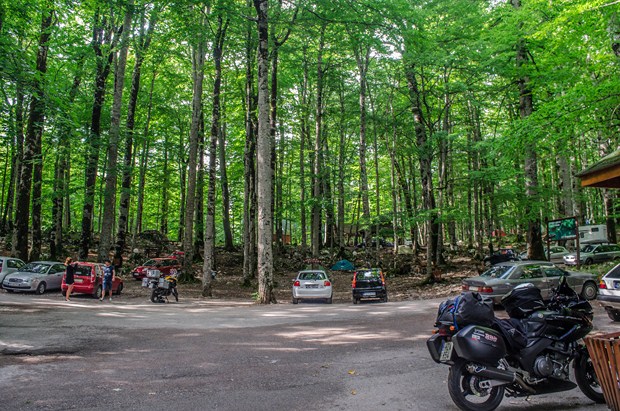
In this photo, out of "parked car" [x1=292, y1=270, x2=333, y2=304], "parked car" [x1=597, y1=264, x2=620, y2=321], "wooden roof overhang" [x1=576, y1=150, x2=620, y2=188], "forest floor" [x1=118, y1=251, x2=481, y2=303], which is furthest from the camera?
"forest floor" [x1=118, y1=251, x2=481, y2=303]

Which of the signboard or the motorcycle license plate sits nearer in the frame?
the motorcycle license plate

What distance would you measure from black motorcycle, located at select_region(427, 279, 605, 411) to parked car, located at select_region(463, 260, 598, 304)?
799cm

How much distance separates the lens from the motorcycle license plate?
16.1ft

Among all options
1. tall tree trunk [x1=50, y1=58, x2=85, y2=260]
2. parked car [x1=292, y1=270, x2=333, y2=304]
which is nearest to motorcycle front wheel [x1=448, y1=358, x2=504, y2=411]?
parked car [x1=292, y1=270, x2=333, y2=304]

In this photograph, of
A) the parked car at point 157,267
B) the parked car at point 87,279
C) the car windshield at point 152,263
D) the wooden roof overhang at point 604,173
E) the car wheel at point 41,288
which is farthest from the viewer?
the car windshield at point 152,263

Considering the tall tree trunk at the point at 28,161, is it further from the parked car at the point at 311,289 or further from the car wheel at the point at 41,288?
the parked car at the point at 311,289

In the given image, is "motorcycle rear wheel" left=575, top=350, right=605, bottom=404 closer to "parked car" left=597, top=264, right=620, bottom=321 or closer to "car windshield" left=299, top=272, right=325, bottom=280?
"parked car" left=597, top=264, right=620, bottom=321

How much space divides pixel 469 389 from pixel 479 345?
581 millimetres

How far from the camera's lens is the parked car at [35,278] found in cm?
1820

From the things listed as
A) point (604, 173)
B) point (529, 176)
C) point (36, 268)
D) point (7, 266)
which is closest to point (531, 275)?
point (604, 173)

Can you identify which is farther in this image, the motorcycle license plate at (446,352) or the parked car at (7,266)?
the parked car at (7,266)

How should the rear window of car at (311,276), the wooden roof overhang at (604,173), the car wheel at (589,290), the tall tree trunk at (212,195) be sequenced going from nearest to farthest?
the wooden roof overhang at (604,173)
the car wheel at (589,290)
the rear window of car at (311,276)
the tall tree trunk at (212,195)

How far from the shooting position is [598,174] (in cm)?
784

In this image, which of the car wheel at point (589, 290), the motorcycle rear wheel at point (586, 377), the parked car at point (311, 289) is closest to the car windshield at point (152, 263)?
the parked car at point (311, 289)
